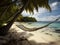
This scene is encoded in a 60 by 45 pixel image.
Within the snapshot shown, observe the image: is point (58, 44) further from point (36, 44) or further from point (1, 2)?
point (1, 2)

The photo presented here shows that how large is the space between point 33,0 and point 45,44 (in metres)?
2.05

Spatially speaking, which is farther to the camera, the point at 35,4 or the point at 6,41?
the point at 35,4

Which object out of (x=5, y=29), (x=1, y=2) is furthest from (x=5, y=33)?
(x=1, y=2)

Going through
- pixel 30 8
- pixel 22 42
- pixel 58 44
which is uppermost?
pixel 30 8

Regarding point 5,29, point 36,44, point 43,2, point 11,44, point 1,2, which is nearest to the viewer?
point 11,44

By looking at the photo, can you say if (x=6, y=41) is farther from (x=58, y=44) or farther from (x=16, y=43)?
(x=58, y=44)

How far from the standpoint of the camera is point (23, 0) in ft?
21.4

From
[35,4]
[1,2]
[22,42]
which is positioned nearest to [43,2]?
[35,4]

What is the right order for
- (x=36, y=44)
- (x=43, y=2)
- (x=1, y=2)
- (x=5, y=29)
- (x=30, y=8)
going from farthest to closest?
(x=30, y=8)
(x=43, y=2)
(x=5, y=29)
(x=1, y=2)
(x=36, y=44)

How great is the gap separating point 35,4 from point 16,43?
2.49 m

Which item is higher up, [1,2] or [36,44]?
[1,2]

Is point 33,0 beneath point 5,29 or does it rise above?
above

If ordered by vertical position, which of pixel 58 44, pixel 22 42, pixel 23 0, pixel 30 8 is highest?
pixel 23 0

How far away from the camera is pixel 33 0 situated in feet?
22.2
